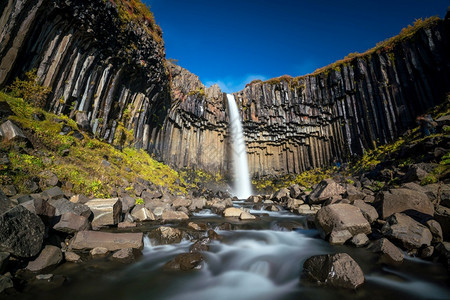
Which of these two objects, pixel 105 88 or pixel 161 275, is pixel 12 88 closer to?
pixel 105 88

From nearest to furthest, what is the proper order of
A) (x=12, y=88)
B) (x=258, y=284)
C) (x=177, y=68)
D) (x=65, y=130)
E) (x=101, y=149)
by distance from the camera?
(x=258, y=284) → (x=12, y=88) → (x=65, y=130) → (x=101, y=149) → (x=177, y=68)

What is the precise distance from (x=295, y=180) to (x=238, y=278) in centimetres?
2736

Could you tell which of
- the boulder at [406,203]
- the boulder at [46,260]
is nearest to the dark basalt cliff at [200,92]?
the boulder at [46,260]

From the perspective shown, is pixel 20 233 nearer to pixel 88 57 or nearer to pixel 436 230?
pixel 436 230

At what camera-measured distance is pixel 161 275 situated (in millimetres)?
4574

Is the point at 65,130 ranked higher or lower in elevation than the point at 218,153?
lower

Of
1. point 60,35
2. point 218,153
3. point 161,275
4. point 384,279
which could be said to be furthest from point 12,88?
point 218,153

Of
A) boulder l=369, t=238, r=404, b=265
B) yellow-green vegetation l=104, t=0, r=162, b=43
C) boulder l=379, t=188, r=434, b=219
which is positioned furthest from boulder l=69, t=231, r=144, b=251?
yellow-green vegetation l=104, t=0, r=162, b=43

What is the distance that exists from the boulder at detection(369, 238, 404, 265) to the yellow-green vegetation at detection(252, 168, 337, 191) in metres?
21.6

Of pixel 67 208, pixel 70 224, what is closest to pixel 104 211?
pixel 67 208

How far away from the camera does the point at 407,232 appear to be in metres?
5.44

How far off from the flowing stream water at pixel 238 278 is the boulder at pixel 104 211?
1.90 m

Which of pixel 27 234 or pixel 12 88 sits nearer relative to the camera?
pixel 27 234

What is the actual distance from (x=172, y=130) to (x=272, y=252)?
77.8 ft
